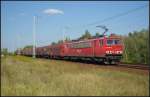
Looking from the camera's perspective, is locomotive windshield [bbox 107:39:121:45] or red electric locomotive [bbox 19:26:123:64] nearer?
red electric locomotive [bbox 19:26:123:64]

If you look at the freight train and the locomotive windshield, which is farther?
the locomotive windshield

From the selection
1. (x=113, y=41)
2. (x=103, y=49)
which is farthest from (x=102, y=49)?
(x=113, y=41)

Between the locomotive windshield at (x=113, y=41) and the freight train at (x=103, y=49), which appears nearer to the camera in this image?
the freight train at (x=103, y=49)

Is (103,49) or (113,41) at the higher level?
(113,41)

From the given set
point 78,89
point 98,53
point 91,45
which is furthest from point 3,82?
point 91,45

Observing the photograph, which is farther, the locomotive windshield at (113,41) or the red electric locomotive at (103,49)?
the locomotive windshield at (113,41)

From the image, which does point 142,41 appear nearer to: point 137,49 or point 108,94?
point 137,49

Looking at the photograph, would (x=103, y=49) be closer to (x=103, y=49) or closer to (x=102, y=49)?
(x=103, y=49)

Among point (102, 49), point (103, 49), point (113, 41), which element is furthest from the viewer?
point (113, 41)

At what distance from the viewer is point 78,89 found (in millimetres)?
10969

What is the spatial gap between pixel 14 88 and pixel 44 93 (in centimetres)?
180

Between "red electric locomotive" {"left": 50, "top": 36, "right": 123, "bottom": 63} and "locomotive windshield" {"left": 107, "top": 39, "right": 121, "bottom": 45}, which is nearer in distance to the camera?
"red electric locomotive" {"left": 50, "top": 36, "right": 123, "bottom": 63}

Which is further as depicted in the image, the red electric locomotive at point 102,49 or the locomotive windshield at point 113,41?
the locomotive windshield at point 113,41

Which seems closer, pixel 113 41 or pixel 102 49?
pixel 102 49
